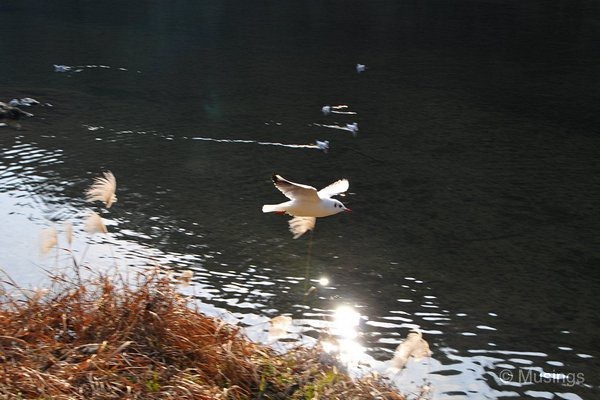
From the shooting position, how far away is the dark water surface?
1159 cm

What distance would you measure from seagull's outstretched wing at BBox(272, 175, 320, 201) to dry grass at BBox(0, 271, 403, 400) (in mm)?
1436

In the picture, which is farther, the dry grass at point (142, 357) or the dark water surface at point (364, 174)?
the dark water surface at point (364, 174)

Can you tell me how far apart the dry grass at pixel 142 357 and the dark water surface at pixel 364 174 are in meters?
2.70

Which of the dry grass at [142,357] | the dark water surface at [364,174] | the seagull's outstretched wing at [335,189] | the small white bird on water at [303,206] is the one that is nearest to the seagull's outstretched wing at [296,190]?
the small white bird on water at [303,206]

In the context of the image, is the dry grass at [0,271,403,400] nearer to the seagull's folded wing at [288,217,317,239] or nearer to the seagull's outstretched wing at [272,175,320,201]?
the seagull's folded wing at [288,217,317,239]

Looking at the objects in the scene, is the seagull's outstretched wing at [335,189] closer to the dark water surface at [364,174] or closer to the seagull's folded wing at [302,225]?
the seagull's folded wing at [302,225]

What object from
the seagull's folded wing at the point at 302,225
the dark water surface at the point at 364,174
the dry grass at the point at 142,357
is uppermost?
the seagull's folded wing at the point at 302,225

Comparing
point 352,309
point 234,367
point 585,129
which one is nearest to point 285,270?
point 352,309

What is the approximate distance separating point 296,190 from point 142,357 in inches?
89.8

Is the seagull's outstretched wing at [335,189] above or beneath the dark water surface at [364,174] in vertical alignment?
above

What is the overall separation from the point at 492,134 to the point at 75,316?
1412 cm

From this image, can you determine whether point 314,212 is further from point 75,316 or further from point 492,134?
point 492,134

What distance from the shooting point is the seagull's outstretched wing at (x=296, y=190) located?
8.59 meters

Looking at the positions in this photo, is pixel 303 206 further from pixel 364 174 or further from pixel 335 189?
pixel 364 174
